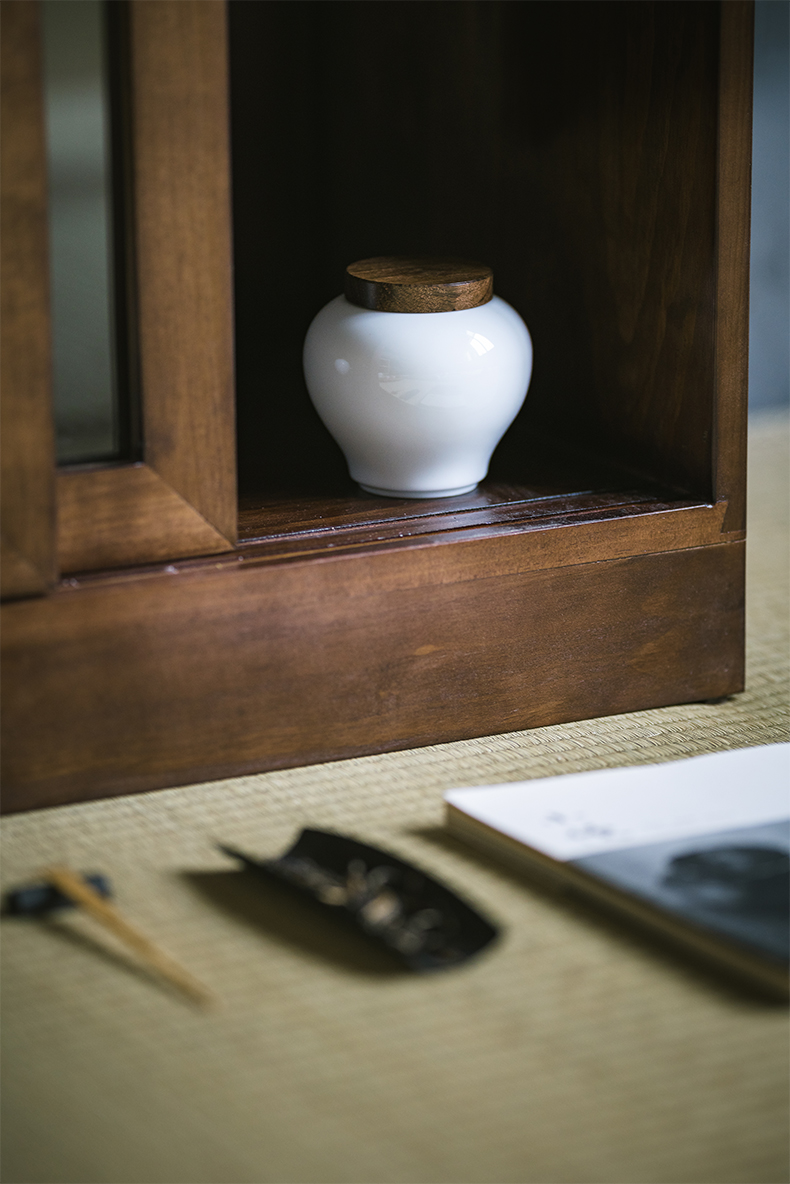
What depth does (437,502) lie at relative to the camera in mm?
903

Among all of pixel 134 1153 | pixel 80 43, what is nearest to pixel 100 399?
pixel 80 43

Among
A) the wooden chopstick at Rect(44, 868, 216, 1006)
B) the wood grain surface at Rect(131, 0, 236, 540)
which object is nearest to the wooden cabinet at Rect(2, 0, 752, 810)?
the wood grain surface at Rect(131, 0, 236, 540)

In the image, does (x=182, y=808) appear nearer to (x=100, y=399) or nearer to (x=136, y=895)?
(x=136, y=895)

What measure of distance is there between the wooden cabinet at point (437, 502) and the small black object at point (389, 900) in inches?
5.2

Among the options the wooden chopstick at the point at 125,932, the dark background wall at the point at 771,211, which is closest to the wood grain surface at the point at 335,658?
the wooden chopstick at the point at 125,932

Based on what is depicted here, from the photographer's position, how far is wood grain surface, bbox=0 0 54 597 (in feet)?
2.24

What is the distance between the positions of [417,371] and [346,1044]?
1.34ft

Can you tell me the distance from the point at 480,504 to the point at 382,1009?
→ 14.6 inches

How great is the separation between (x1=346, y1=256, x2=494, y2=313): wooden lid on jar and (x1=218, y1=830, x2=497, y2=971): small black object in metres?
0.33

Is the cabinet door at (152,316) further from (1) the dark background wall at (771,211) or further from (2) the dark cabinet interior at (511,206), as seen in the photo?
(1) the dark background wall at (771,211)

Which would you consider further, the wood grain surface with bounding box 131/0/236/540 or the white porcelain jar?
the white porcelain jar

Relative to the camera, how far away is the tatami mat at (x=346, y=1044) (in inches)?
20.9

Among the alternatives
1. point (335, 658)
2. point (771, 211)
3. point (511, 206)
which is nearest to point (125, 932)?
point (335, 658)

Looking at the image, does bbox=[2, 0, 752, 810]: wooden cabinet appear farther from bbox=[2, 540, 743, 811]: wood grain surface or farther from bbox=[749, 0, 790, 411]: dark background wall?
bbox=[749, 0, 790, 411]: dark background wall
